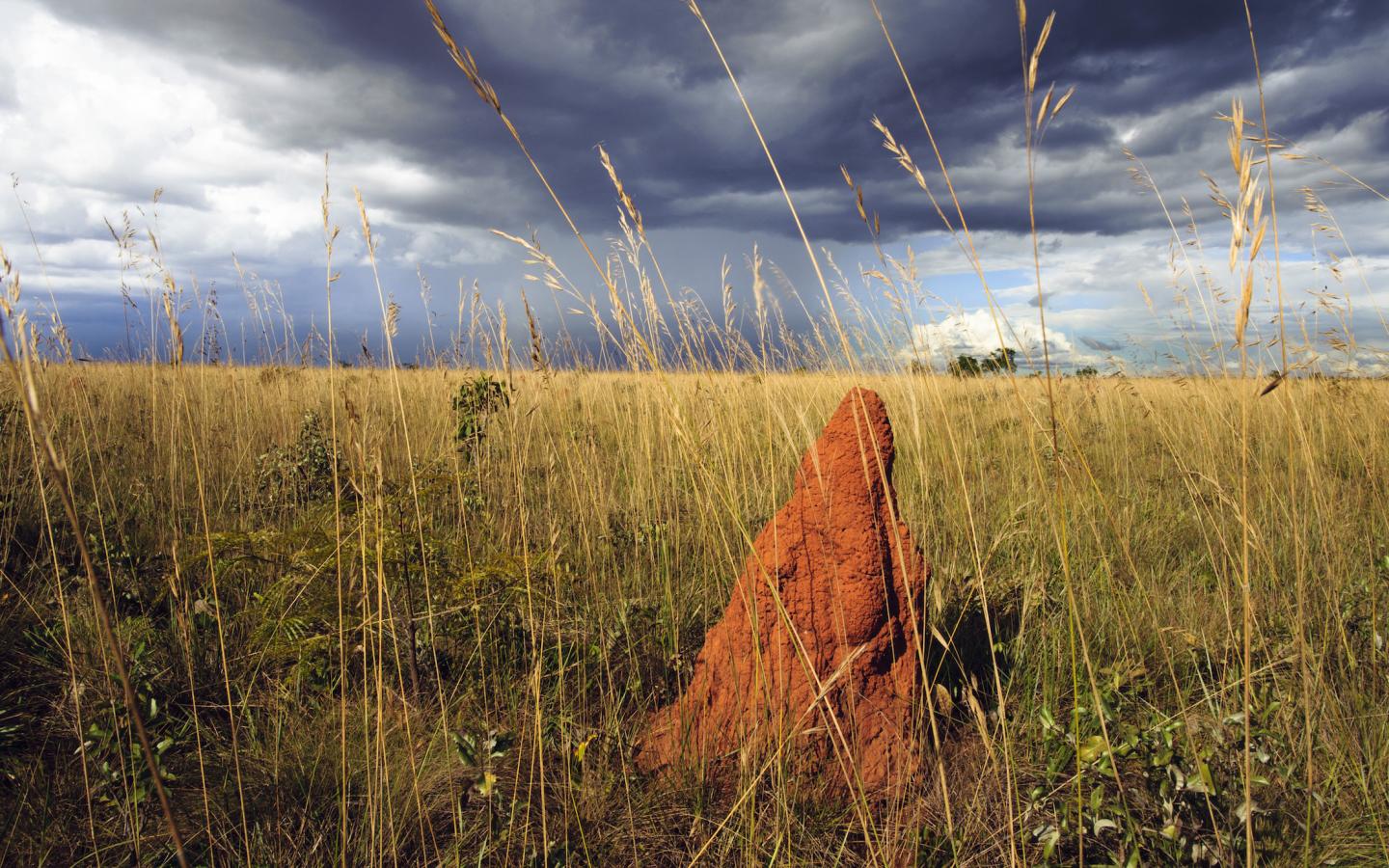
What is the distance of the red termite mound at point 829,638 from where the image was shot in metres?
1.67

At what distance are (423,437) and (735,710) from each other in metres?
3.88

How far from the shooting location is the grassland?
4.76ft

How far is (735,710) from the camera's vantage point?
173cm

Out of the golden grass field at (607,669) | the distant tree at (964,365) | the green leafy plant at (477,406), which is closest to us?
the golden grass field at (607,669)

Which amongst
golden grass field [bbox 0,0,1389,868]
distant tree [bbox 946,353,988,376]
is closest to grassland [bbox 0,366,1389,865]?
golden grass field [bbox 0,0,1389,868]

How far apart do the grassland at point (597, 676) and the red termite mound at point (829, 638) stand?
0.11 m

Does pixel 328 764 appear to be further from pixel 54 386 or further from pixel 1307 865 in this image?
pixel 54 386

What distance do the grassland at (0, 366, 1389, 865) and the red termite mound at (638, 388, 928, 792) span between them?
110mm

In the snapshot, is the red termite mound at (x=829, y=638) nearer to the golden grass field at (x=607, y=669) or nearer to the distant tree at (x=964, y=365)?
the golden grass field at (x=607, y=669)

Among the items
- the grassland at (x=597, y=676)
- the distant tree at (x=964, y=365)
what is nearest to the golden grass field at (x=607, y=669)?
the grassland at (x=597, y=676)

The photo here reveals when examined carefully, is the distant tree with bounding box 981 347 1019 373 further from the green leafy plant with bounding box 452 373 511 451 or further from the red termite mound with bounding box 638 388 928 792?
the green leafy plant with bounding box 452 373 511 451

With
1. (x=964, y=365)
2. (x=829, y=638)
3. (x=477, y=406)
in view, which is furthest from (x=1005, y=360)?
(x=964, y=365)

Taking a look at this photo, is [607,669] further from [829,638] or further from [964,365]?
[964,365]

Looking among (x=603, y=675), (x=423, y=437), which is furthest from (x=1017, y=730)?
(x=423, y=437)
